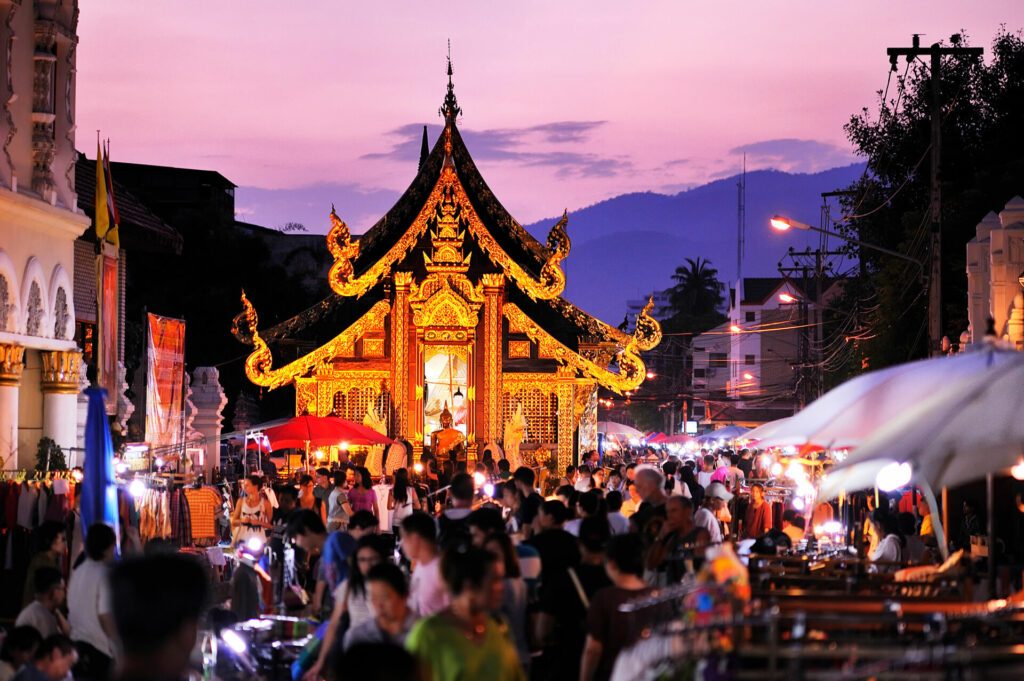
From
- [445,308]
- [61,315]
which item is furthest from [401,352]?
[61,315]

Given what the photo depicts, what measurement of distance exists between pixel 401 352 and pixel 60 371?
502 inches

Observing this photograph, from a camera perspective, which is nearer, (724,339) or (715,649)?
(715,649)

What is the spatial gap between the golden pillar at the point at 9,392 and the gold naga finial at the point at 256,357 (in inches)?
513

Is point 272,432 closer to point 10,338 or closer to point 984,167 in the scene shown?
point 10,338

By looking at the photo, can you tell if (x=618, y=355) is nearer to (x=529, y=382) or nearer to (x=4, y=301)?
(x=529, y=382)

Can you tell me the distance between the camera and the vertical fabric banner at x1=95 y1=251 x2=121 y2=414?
25234mm

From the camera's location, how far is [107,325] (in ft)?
84.5

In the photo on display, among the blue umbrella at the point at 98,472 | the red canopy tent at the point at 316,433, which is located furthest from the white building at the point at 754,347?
the blue umbrella at the point at 98,472

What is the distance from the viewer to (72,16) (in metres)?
23.8

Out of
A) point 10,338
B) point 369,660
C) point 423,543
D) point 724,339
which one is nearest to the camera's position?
point 369,660

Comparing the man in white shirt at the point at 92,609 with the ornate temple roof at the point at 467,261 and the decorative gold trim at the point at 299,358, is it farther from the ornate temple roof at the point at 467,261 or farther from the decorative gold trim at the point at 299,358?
the ornate temple roof at the point at 467,261

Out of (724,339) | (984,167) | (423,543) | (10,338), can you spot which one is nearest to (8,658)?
(423,543)

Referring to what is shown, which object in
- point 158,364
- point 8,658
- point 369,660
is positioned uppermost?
point 158,364

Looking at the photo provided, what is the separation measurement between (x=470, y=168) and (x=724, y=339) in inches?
2967
